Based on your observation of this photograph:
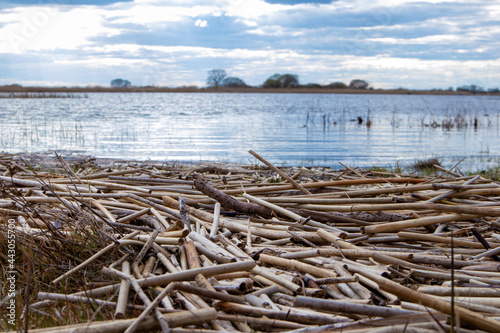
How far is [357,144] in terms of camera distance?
789 inches

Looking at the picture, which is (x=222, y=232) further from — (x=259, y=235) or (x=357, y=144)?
(x=357, y=144)

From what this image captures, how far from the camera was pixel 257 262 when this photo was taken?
360cm

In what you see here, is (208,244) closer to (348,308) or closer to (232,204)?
(232,204)

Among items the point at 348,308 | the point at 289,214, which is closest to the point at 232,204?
the point at 289,214

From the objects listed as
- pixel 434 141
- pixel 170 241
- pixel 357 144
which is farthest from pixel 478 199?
pixel 434 141

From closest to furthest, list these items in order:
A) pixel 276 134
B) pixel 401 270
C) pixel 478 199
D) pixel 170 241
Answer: pixel 401 270 < pixel 170 241 < pixel 478 199 < pixel 276 134

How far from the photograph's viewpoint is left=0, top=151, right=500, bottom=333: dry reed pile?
2.66 m

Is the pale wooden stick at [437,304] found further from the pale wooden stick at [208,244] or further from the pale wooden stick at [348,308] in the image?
the pale wooden stick at [208,244]

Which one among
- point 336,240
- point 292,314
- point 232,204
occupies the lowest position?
point 292,314

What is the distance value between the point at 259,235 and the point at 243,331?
1.70m

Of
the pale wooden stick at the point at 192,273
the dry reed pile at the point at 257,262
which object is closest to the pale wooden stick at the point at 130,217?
the dry reed pile at the point at 257,262

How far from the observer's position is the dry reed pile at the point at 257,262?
266cm

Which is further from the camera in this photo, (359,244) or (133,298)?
(359,244)

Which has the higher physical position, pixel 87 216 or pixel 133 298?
pixel 87 216
